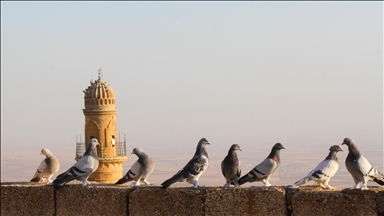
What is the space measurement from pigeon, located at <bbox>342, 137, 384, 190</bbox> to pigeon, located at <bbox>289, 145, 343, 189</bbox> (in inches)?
7.7

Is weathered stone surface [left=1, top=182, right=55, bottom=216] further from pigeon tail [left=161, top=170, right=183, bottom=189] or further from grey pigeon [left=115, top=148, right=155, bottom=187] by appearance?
pigeon tail [left=161, top=170, right=183, bottom=189]

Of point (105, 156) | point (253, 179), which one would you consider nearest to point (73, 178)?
point (253, 179)

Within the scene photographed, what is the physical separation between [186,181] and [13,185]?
263cm

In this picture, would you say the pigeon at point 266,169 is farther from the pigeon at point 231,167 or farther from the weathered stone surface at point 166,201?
the weathered stone surface at point 166,201

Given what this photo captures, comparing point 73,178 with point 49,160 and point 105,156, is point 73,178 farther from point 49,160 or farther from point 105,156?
point 105,156

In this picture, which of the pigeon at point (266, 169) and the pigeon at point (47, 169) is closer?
the pigeon at point (266, 169)

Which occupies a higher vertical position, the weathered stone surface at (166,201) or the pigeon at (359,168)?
the pigeon at (359,168)

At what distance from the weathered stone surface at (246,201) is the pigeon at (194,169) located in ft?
1.02

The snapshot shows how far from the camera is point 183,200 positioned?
8.84 m

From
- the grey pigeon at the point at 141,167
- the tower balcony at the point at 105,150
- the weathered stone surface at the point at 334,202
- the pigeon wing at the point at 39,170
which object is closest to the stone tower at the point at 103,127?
the tower balcony at the point at 105,150

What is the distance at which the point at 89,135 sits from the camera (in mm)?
40812

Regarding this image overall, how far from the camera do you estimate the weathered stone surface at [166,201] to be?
28.8ft

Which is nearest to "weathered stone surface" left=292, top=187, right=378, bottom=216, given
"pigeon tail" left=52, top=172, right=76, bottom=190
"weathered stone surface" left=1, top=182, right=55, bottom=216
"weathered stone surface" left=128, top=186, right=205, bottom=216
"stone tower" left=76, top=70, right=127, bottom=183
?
"weathered stone surface" left=128, top=186, right=205, bottom=216

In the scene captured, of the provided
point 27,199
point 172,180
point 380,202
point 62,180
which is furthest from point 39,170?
point 380,202
